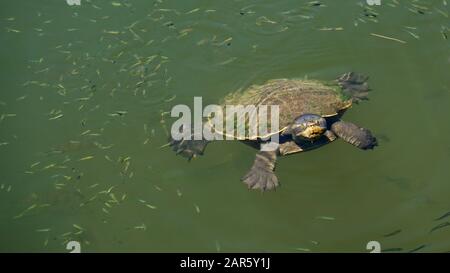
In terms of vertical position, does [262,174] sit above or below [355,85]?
below

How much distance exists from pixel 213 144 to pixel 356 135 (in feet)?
5.50

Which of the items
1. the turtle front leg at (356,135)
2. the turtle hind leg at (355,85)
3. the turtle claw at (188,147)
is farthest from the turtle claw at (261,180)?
the turtle hind leg at (355,85)

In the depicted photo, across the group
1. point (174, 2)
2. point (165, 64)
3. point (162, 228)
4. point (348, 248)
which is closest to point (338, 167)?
point (348, 248)

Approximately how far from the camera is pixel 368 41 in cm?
695

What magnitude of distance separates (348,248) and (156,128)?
2696 millimetres

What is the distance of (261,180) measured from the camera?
18.2 ft

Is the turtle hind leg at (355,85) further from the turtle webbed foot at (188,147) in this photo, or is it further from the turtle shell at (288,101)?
the turtle webbed foot at (188,147)

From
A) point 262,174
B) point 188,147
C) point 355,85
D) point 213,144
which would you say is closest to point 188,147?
point 188,147

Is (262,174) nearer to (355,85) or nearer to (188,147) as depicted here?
(188,147)

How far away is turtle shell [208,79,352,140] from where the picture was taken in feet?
19.1

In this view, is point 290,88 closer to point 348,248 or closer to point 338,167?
point 338,167

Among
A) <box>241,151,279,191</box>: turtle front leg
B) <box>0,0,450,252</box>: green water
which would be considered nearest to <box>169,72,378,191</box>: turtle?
<box>241,151,279,191</box>: turtle front leg

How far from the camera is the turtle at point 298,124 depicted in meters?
5.57

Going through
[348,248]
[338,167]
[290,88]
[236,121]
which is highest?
[290,88]
